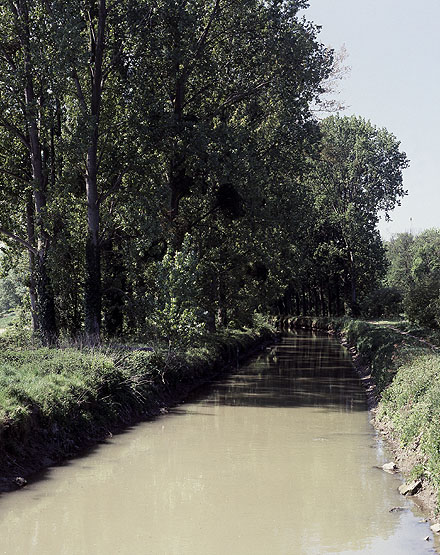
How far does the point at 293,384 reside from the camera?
92.3ft

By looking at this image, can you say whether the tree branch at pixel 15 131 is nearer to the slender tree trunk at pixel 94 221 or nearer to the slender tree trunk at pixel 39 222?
the slender tree trunk at pixel 39 222

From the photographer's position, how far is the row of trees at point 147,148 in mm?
25578

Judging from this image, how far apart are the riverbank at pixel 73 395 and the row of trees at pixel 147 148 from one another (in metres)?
2.99

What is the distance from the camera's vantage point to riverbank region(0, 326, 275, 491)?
1350 centimetres

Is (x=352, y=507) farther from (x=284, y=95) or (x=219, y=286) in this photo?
(x=219, y=286)

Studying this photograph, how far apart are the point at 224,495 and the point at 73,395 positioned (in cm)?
534

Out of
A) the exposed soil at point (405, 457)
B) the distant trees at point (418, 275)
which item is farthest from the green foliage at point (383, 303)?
the exposed soil at point (405, 457)

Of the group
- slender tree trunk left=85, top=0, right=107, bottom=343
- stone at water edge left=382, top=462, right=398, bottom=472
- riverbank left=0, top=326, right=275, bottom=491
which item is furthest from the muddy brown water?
slender tree trunk left=85, top=0, right=107, bottom=343

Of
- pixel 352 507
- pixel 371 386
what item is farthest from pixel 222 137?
pixel 352 507

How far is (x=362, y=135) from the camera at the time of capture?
66000 millimetres

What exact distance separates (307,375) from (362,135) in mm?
40244

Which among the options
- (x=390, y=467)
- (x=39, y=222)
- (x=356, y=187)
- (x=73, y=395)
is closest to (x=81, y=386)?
(x=73, y=395)

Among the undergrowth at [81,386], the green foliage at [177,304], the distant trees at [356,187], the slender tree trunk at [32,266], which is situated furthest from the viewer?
the distant trees at [356,187]

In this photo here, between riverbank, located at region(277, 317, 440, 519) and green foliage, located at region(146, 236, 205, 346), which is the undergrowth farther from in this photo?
riverbank, located at region(277, 317, 440, 519)
